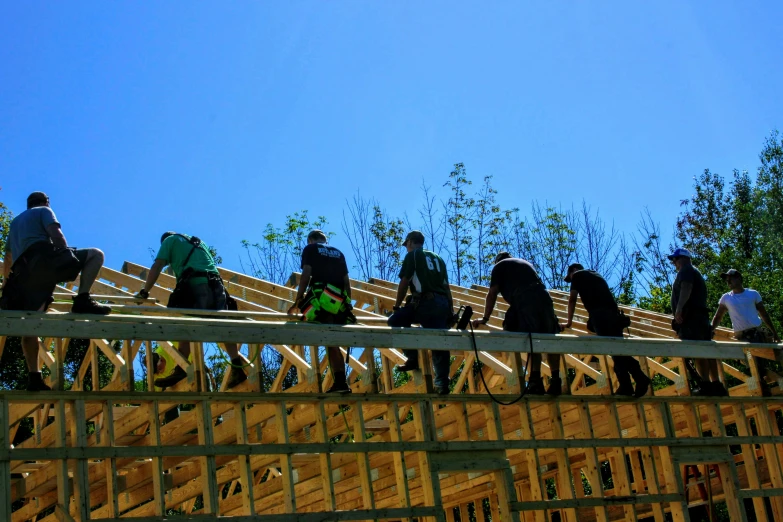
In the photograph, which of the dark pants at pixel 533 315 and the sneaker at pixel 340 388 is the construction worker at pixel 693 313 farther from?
the sneaker at pixel 340 388

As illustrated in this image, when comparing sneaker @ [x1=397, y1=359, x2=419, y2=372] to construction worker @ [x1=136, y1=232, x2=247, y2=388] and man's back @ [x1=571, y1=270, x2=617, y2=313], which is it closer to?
construction worker @ [x1=136, y1=232, x2=247, y2=388]

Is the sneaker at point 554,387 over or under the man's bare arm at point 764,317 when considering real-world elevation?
under

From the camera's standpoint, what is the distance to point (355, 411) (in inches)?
353

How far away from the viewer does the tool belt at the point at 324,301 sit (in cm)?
915

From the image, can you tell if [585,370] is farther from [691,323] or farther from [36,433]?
Result: [36,433]

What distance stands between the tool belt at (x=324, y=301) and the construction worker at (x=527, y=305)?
1629mm

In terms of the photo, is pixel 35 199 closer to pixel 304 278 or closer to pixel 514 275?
pixel 304 278

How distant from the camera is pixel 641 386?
1070 centimetres

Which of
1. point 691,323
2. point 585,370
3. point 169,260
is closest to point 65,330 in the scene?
point 169,260

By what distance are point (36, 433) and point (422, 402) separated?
4326 mm

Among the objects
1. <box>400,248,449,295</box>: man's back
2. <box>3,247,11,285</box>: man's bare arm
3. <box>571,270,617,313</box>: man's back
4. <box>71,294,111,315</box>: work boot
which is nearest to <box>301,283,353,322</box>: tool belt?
<box>400,248,449,295</box>: man's back

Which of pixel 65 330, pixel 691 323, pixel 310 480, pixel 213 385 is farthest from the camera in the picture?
pixel 310 480

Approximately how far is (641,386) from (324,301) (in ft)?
12.6

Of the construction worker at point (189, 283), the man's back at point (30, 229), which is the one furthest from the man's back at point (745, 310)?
the man's back at point (30, 229)
